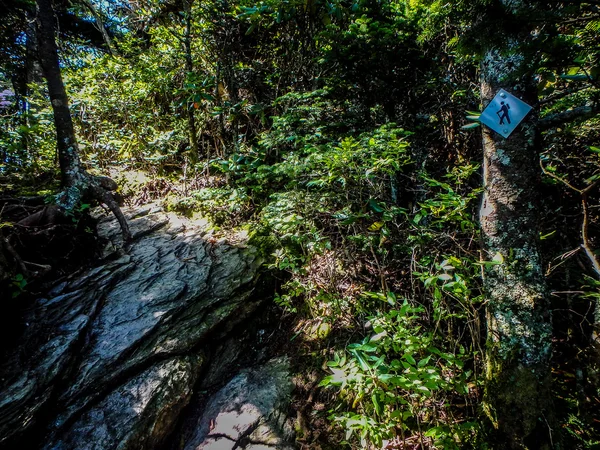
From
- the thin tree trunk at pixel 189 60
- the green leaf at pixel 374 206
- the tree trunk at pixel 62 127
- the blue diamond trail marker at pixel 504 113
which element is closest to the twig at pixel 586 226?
the blue diamond trail marker at pixel 504 113

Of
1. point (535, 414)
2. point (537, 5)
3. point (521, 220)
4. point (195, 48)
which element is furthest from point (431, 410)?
point (195, 48)

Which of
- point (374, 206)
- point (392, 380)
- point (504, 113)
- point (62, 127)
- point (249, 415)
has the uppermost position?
point (62, 127)

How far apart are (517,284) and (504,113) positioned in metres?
1.22

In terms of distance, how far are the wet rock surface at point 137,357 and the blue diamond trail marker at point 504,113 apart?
334 cm

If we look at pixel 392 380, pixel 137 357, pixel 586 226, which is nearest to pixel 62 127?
pixel 137 357

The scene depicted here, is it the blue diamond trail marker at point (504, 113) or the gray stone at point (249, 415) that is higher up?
the blue diamond trail marker at point (504, 113)

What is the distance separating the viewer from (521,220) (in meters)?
1.86

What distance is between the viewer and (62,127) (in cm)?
390

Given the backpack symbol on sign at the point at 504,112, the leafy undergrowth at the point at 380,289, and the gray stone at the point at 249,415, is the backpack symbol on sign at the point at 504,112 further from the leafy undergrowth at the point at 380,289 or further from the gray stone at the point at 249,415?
the gray stone at the point at 249,415

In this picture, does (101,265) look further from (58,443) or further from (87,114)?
(87,114)

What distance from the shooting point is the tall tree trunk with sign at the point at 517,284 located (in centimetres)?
180

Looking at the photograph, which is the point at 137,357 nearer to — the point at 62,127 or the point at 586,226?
the point at 62,127

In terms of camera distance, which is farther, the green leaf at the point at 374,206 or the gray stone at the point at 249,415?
the gray stone at the point at 249,415

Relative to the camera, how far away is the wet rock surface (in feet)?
7.73
